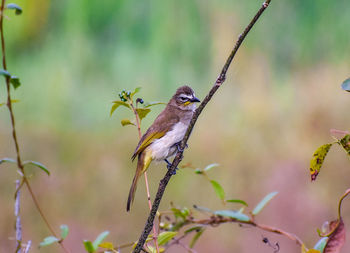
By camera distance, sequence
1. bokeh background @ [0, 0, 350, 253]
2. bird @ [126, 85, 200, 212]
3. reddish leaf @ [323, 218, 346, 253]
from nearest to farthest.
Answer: reddish leaf @ [323, 218, 346, 253] < bird @ [126, 85, 200, 212] < bokeh background @ [0, 0, 350, 253]

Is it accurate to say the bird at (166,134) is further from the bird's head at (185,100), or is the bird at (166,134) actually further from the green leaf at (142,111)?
the green leaf at (142,111)

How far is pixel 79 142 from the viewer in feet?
5.87

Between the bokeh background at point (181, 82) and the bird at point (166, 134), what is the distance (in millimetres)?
484

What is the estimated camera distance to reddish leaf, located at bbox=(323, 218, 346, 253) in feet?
1.56

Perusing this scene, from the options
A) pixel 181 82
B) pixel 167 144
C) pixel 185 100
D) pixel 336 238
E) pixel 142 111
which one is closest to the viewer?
pixel 336 238

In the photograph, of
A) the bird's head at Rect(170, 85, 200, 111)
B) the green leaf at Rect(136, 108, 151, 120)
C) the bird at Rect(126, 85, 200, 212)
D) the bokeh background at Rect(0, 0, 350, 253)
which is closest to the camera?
the green leaf at Rect(136, 108, 151, 120)

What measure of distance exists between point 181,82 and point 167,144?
26.5 inches

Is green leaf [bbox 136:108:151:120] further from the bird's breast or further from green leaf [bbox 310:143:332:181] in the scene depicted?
the bird's breast

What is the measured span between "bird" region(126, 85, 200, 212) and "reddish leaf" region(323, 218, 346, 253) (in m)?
0.56

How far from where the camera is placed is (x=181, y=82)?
177 cm

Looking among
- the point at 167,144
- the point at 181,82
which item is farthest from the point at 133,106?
the point at 181,82

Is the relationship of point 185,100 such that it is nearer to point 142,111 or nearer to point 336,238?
point 142,111

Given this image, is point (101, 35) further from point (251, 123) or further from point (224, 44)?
point (251, 123)

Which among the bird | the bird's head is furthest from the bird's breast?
the bird's head
